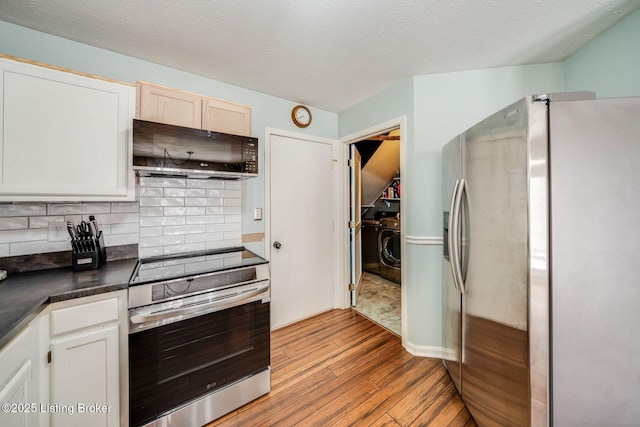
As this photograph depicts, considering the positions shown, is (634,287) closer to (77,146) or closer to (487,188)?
(487,188)

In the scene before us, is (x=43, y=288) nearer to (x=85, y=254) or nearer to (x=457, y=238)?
(x=85, y=254)

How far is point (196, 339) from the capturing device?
4.48ft

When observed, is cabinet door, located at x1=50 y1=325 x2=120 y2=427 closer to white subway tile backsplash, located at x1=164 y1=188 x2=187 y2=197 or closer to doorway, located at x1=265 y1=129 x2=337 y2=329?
white subway tile backsplash, located at x1=164 y1=188 x2=187 y2=197

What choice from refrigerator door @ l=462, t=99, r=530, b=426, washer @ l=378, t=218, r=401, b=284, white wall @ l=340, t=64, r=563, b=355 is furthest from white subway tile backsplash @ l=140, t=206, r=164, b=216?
washer @ l=378, t=218, r=401, b=284

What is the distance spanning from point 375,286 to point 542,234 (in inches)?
118

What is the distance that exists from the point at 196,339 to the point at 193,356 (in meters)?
0.10

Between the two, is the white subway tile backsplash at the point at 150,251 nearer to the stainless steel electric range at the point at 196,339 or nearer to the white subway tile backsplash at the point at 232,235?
the stainless steel electric range at the point at 196,339

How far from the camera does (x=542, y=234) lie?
94 centimetres

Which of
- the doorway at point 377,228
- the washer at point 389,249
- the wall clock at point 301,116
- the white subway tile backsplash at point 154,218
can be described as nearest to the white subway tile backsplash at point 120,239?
the white subway tile backsplash at point 154,218

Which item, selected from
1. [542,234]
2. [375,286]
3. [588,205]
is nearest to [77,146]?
[542,234]

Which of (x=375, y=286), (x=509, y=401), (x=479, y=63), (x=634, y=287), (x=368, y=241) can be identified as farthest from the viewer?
(x=368, y=241)

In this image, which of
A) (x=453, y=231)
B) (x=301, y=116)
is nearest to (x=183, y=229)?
(x=301, y=116)

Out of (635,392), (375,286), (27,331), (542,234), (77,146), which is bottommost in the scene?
(375,286)

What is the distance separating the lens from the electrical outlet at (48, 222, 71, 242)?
1.52 meters
